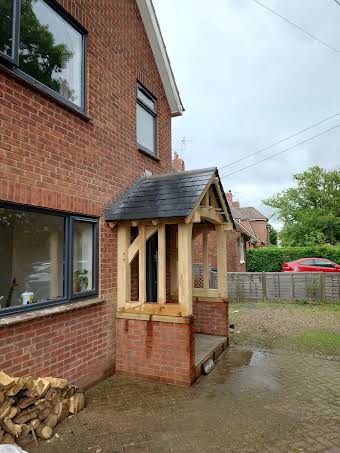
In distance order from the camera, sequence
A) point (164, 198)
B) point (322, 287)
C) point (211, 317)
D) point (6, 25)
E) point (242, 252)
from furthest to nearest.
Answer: point (242, 252) < point (322, 287) < point (211, 317) < point (164, 198) < point (6, 25)

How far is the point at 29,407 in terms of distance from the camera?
11.3ft

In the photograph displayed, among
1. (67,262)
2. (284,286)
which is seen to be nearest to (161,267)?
(67,262)

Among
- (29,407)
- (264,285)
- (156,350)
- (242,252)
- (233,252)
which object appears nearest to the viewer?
(29,407)

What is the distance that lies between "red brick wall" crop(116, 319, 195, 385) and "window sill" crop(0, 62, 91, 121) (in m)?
3.54

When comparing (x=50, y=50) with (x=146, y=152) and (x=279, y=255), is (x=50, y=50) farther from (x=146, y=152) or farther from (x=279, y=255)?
(x=279, y=255)

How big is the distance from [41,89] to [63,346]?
11.5 ft

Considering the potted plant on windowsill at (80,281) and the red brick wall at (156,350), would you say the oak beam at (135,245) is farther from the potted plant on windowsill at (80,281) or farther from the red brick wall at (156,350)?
the red brick wall at (156,350)

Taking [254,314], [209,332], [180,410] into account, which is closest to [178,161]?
[254,314]

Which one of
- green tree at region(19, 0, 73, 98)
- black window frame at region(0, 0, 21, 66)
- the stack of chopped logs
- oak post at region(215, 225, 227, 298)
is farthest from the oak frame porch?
black window frame at region(0, 0, 21, 66)

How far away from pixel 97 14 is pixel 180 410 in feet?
21.4

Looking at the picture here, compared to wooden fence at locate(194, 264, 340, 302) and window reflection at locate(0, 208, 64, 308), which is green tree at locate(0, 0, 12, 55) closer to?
window reflection at locate(0, 208, 64, 308)

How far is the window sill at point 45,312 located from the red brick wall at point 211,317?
3.02 meters

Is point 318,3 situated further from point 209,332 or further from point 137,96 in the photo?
point 209,332

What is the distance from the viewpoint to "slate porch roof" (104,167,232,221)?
498 cm
